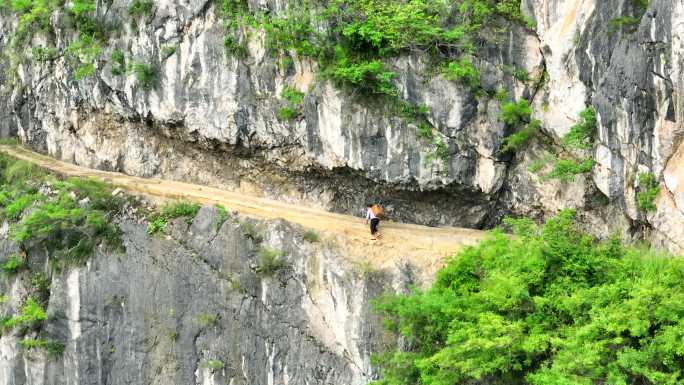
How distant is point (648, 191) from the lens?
11977 mm

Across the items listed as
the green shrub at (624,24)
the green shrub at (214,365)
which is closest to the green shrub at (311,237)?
the green shrub at (214,365)

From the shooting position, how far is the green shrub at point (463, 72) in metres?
14.4

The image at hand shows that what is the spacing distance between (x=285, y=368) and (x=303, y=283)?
1767mm

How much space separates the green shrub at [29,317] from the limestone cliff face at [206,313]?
221 mm

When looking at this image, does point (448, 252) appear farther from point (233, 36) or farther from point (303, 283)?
point (233, 36)

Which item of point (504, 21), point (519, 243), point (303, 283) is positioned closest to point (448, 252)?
point (519, 243)

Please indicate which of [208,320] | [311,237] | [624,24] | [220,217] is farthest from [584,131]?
[208,320]

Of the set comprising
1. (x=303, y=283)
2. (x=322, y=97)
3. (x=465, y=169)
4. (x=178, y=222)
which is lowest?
(x=303, y=283)

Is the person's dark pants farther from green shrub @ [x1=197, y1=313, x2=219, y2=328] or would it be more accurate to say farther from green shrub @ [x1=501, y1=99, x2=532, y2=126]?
green shrub @ [x1=197, y1=313, x2=219, y2=328]

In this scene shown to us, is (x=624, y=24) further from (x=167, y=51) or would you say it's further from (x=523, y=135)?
(x=167, y=51)

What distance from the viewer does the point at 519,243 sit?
12.4 metres

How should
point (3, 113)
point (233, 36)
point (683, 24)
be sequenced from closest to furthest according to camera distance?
point (683, 24) < point (233, 36) < point (3, 113)

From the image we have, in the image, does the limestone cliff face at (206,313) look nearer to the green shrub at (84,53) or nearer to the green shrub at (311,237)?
the green shrub at (311,237)

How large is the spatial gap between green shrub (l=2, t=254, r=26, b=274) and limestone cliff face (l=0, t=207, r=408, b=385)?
27 centimetres
